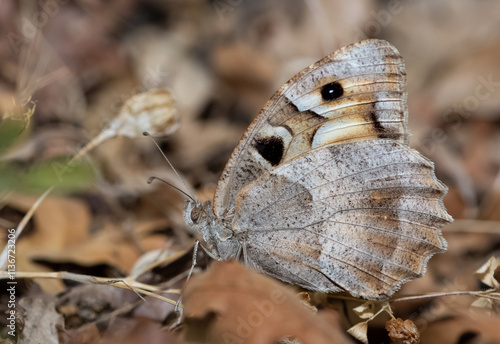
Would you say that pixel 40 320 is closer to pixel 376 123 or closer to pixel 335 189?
pixel 335 189

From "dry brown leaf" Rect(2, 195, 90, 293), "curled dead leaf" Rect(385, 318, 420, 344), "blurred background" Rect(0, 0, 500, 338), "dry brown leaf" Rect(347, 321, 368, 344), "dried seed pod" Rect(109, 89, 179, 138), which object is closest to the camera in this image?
"curled dead leaf" Rect(385, 318, 420, 344)

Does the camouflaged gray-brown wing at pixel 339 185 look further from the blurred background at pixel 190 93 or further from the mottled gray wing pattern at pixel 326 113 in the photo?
the blurred background at pixel 190 93

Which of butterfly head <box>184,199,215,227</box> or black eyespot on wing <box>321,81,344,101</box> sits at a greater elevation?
black eyespot on wing <box>321,81,344,101</box>

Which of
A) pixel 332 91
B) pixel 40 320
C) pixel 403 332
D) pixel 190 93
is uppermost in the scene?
pixel 332 91

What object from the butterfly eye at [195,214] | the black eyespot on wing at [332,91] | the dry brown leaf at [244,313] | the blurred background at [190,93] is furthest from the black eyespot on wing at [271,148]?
the blurred background at [190,93]

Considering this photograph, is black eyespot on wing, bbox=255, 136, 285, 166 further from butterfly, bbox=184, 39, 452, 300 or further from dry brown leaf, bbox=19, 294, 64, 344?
dry brown leaf, bbox=19, 294, 64, 344

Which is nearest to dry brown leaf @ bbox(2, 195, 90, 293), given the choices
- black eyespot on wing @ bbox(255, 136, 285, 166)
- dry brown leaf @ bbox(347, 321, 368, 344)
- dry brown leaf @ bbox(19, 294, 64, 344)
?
dry brown leaf @ bbox(19, 294, 64, 344)

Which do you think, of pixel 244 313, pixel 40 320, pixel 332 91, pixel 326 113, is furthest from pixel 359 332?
pixel 40 320

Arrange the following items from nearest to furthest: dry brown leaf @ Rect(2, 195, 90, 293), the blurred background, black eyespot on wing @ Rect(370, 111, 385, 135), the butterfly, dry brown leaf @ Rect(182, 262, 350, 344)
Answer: dry brown leaf @ Rect(182, 262, 350, 344)
the butterfly
black eyespot on wing @ Rect(370, 111, 385, 135)
dry brown leaf @ Rect(2, 195, 90, 293)
the blurred background
